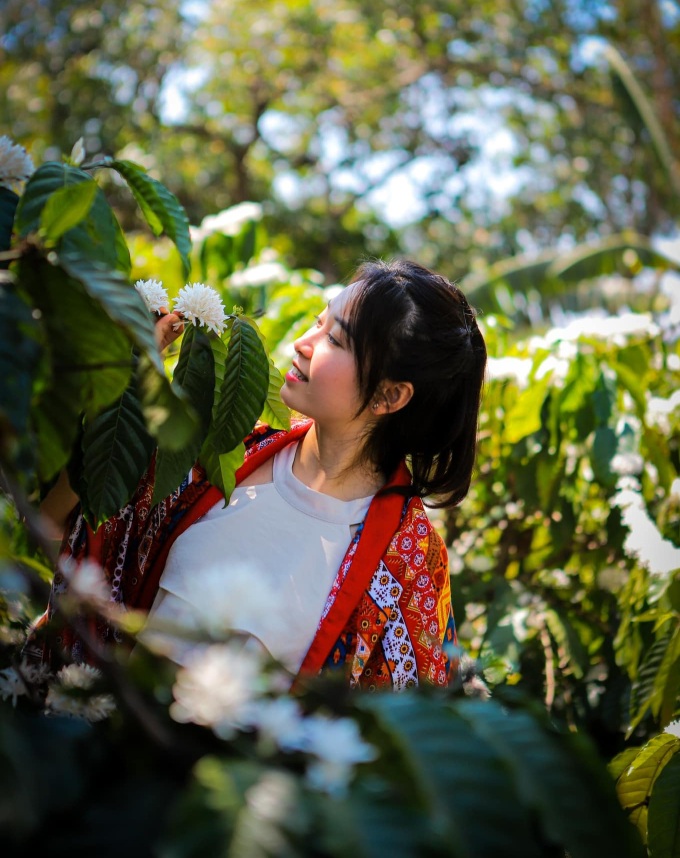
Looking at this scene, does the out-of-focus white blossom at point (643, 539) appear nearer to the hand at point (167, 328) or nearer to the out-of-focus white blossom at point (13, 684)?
the hand at point (167, 328)

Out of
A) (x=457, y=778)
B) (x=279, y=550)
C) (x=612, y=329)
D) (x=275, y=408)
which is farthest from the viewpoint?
(x=612, y=329)

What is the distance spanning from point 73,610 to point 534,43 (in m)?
13.0

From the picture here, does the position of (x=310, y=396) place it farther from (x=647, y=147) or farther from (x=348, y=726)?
(x=647, y=147)

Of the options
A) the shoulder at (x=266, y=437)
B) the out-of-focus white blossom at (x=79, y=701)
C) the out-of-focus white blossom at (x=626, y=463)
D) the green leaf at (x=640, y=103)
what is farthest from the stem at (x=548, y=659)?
the green leaf at (x=640, y=103)

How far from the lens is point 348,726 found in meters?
0.58

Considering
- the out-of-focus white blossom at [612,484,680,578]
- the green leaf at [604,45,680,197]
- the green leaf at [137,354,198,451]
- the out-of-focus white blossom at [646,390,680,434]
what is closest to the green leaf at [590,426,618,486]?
the out-of-focus white blossom at [612,484,680,578]

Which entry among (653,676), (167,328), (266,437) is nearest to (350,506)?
(266,437)

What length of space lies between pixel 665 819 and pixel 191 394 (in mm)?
800

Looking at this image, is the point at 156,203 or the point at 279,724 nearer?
the point at 279,724

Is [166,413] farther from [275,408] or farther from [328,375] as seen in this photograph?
[328,375]

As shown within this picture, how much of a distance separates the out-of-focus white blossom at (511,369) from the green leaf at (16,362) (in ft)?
5.64

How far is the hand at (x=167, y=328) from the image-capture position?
129cm

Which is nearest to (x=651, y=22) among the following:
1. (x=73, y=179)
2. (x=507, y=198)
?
(x=507, y=198)

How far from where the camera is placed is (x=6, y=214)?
977 millimetres
